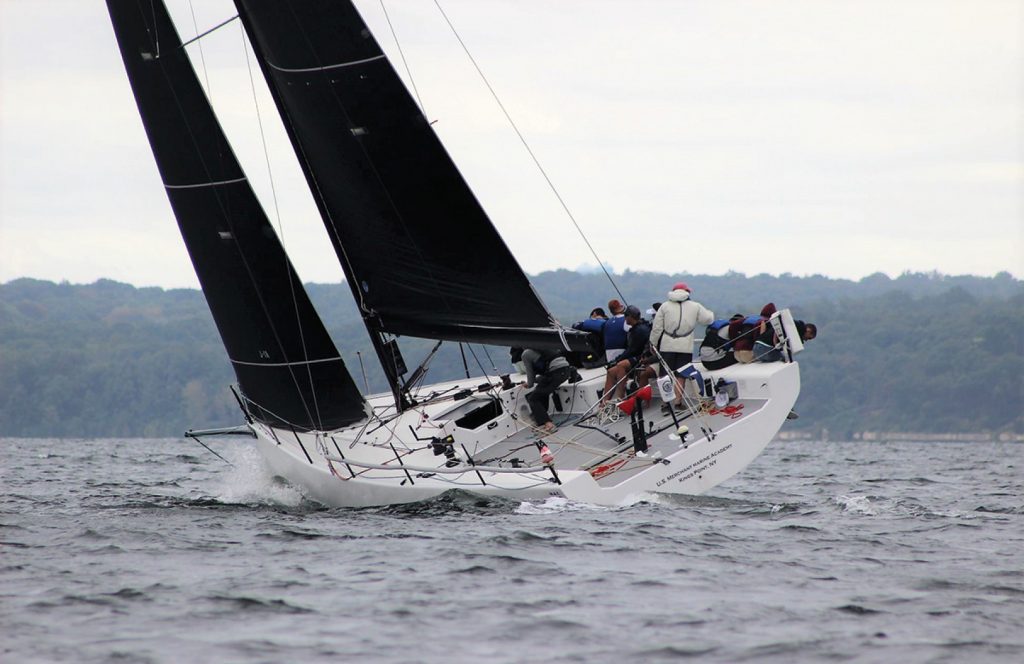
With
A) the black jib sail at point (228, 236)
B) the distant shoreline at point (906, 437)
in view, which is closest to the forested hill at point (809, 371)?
the distant shoreline at point (906, 437)

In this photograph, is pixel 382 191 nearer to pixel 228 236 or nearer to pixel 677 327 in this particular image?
pixel 228 236

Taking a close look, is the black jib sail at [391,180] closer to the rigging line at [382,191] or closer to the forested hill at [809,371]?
the rigging line at [382,191]

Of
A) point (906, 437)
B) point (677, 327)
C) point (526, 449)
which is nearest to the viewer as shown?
point (526, 449)

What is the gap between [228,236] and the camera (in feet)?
46.4

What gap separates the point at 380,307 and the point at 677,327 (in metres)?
3.02

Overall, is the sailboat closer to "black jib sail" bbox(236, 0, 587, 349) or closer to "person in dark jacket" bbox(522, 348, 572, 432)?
"black jib sail" bbox(236, 0, 587, 349)

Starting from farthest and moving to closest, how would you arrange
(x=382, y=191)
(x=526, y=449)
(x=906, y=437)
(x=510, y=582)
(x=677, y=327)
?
(x=906, y=437) < (x=677, y=327) < (x=382, y=191) < (x=526, y=449) < (x=510, y=582)

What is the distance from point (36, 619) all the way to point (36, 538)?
11.5 ft

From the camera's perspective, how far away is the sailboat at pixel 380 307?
12.6 m

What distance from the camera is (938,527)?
1230cm

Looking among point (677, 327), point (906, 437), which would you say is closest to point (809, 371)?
point (906, 437)

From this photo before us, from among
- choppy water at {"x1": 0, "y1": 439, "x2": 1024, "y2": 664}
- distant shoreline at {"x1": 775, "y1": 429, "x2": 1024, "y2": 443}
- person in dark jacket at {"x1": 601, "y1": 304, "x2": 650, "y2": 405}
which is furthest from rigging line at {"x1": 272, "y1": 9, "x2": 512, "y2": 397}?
distant shoreline at {"x1": 775, "y1": 429, "x2": 1024, "y2": 443}

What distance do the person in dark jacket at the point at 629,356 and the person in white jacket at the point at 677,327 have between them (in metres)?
0.13

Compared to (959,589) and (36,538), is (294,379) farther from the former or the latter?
(959,589)
